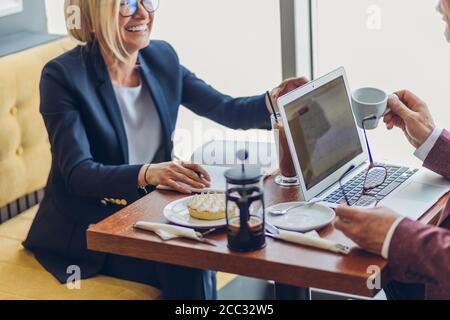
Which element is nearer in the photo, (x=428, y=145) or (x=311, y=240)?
(x=311, y=240)

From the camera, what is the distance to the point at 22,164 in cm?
259

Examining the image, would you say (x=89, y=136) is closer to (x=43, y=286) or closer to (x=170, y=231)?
(x=43, y=286)

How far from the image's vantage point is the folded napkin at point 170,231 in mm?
1730

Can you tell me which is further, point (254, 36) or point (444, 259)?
point (254, 36)

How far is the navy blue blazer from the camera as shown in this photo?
2154mm

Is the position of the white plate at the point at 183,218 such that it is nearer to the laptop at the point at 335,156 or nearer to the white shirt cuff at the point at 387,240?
the laptop at the point at 335,156

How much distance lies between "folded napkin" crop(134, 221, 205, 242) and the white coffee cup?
0.55 meters

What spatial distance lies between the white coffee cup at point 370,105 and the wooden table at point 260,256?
26 cm

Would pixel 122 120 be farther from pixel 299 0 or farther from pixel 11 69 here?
pixel 299 0

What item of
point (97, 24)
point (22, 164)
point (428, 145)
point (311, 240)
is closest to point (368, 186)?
point (428, 145)

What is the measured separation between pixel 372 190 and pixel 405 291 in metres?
0.25

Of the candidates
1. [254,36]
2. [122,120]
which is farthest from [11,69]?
[254,36]

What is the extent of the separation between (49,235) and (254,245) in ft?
2.84
